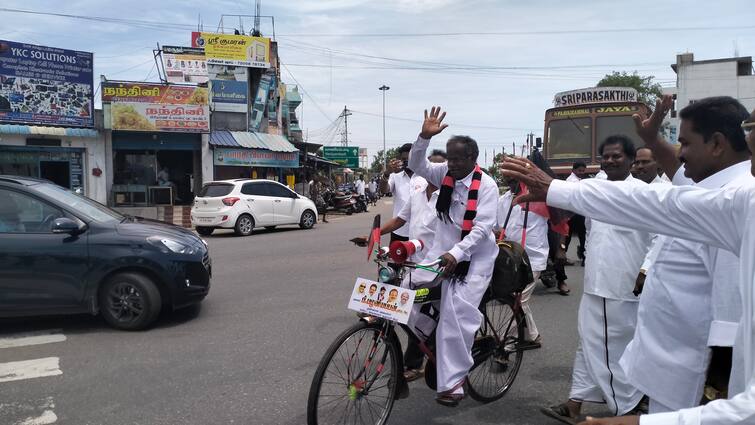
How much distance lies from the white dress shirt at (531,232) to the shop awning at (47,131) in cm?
1955

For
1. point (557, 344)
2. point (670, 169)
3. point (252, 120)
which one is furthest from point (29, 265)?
point (252, 120)

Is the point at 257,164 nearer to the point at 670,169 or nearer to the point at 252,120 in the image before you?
the point at 252,120

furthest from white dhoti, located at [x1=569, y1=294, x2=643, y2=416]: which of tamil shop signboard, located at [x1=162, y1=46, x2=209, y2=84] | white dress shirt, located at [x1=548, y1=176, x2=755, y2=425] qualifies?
tamil shop signboard, located at [x1=162, y1=46, x2=209, y2=84]

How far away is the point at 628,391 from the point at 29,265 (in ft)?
18.0

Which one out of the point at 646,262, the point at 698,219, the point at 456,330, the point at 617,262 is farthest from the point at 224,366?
the point at 698,219

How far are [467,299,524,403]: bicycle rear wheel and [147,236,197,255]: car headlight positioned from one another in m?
3.52

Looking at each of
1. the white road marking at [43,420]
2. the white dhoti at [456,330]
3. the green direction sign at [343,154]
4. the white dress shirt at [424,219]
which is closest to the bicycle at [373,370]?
the white dhoti at [456,330]

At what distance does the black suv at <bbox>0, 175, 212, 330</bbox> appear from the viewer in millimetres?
5602

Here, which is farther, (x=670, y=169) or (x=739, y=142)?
(x=670, y=169)

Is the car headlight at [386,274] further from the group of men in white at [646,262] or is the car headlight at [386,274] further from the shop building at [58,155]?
the shop building at [58,155]

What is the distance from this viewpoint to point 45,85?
20188mm

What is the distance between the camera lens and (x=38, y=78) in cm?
2005

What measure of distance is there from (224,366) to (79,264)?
2.13m

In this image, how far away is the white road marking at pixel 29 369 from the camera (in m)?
4.54
